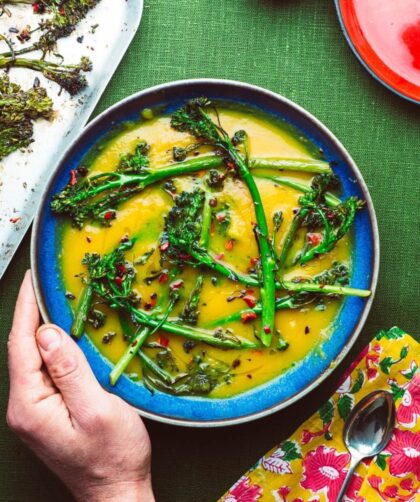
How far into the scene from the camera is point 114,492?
2260 mm

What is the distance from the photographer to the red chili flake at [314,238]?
2209mm

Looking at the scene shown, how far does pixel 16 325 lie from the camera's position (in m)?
2.19

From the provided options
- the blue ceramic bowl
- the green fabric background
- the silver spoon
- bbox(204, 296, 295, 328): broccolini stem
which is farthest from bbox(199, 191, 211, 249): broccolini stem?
the silver spoon

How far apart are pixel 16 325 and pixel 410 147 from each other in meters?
1.55

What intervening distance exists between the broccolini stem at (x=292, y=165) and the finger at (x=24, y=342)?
897 mm

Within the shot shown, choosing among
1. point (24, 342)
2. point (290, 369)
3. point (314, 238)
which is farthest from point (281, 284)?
point (24, 342)

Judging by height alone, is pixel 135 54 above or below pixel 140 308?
above

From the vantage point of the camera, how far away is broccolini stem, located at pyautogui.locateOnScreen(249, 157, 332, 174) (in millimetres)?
2201

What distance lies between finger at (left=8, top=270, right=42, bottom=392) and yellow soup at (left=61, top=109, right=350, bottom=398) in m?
0.19

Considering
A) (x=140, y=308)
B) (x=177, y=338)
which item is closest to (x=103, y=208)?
(x=140, y=308)

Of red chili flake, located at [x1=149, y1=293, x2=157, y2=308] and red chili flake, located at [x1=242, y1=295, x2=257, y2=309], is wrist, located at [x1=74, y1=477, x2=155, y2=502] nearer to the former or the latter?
red chili flake, located at [x1=149, y1=293, x2=157, y2=308]

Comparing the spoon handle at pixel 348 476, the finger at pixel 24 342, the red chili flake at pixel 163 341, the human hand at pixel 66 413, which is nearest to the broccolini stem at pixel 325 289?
the red chili flake at pixel 163 341

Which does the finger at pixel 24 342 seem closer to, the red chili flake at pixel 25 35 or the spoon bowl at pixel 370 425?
the red chili flake at pixel 25 35

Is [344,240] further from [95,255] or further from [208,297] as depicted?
[95,255]
